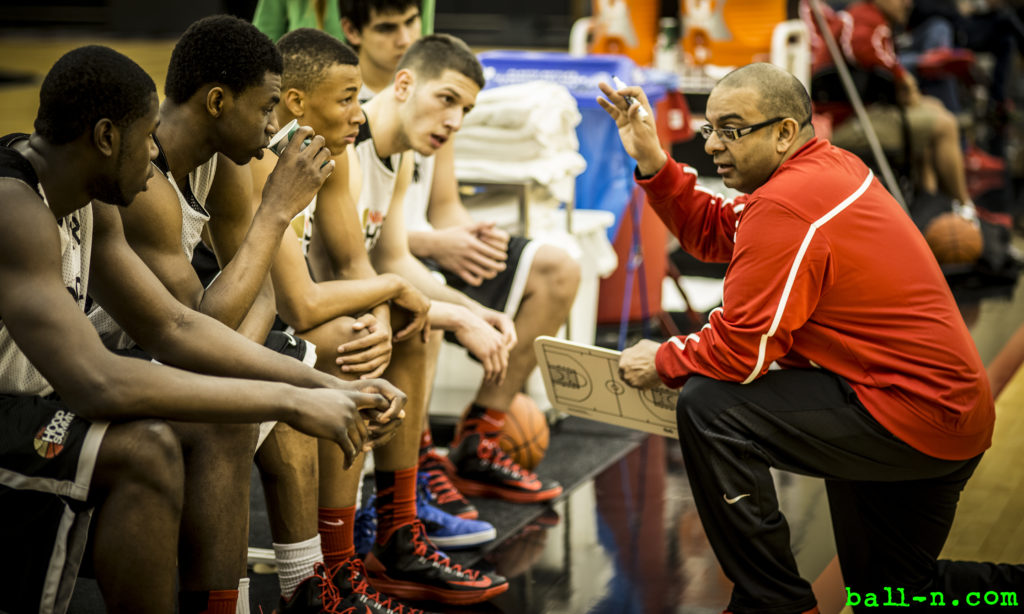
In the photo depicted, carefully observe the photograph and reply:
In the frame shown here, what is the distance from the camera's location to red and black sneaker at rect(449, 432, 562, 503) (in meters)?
3.16

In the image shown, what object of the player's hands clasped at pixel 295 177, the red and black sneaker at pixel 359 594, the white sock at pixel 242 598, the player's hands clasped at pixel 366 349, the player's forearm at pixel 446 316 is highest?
the player's hands clasped at pixel 295 177

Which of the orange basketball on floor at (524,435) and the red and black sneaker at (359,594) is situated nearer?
the red and black sneaker at (359,594)

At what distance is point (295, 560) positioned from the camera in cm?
223

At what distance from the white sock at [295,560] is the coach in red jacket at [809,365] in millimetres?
778

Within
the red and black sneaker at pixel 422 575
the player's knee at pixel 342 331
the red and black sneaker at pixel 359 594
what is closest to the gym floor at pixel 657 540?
the red and black sneaker at pixel 422 575

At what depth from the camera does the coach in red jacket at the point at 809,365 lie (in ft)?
6.91

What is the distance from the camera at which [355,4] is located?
11.1 ft

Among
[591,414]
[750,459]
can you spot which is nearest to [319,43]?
[591,414]

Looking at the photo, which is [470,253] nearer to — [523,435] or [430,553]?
[523,435]

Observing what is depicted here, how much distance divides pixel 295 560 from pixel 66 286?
0.75 meters

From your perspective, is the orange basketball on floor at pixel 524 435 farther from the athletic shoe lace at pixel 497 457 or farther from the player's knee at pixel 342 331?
the player's knee at pixel 342 331

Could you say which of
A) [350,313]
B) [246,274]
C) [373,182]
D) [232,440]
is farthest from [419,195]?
[232,440]

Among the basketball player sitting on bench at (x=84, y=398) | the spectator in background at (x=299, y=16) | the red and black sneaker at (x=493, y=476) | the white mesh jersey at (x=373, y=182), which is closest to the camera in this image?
the basketball player sitting on bench at (x=84, y=398)

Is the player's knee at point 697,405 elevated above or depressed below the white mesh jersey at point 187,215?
below
